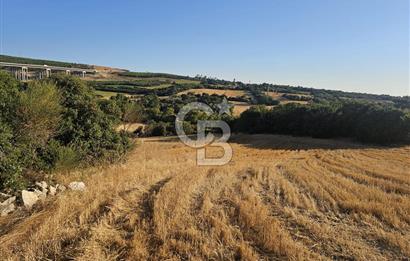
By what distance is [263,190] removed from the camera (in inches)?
407

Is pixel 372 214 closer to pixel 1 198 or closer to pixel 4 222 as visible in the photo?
pixel 4 222

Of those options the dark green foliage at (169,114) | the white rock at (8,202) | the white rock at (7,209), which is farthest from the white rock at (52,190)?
the dark green foliage at (169,114)

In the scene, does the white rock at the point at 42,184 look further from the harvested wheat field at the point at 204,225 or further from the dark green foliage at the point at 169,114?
the dark green foliage at the point at 169,114

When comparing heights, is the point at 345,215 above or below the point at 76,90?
below

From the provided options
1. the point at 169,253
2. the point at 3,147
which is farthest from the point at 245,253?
the point at 3,147

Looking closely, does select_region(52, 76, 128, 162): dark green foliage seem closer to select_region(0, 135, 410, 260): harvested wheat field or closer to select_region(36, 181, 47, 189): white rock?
select_region(36, 181, 47, 189): white rock

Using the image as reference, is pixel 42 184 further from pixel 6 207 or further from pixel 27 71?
pixel 27 71

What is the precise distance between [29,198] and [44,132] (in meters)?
5.33

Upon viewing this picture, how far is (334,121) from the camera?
48719 millimetres

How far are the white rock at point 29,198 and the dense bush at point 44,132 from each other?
65 centimetres

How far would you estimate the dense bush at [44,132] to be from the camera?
899 centimetres

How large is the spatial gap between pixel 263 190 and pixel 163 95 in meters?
79.1

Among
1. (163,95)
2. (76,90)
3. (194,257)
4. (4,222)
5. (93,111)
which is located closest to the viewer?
(194,257)

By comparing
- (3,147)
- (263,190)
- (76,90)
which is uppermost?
(76,90)
